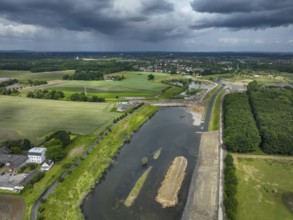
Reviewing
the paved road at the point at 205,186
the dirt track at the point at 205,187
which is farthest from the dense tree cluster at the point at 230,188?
the dirt track at the point at 205,187

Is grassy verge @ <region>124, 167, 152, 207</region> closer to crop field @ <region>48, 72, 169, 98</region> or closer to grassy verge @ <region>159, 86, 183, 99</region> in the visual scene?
grassy verge @ <region>159, 86, 183, 99</region>

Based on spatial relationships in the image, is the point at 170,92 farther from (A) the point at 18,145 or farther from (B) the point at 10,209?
(B) the point at 10,209

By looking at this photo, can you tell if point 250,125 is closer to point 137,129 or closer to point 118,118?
point 137,129

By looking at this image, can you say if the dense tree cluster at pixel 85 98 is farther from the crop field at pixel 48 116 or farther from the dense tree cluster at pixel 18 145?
the dense tree cluster at pixel 18 145

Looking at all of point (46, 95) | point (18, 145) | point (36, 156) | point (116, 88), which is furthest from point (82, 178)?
point (116, 88)

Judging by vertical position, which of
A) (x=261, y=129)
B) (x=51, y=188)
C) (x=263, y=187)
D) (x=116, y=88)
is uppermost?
(x=261, y=129)

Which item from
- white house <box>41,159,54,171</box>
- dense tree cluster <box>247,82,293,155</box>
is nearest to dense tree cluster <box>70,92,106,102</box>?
dense tree cluster <box>247,82,293,155</box>

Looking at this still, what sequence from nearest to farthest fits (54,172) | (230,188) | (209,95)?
(230,188) < (54,172) < (209,95)

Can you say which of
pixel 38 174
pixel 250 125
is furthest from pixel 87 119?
pixel 250 125
